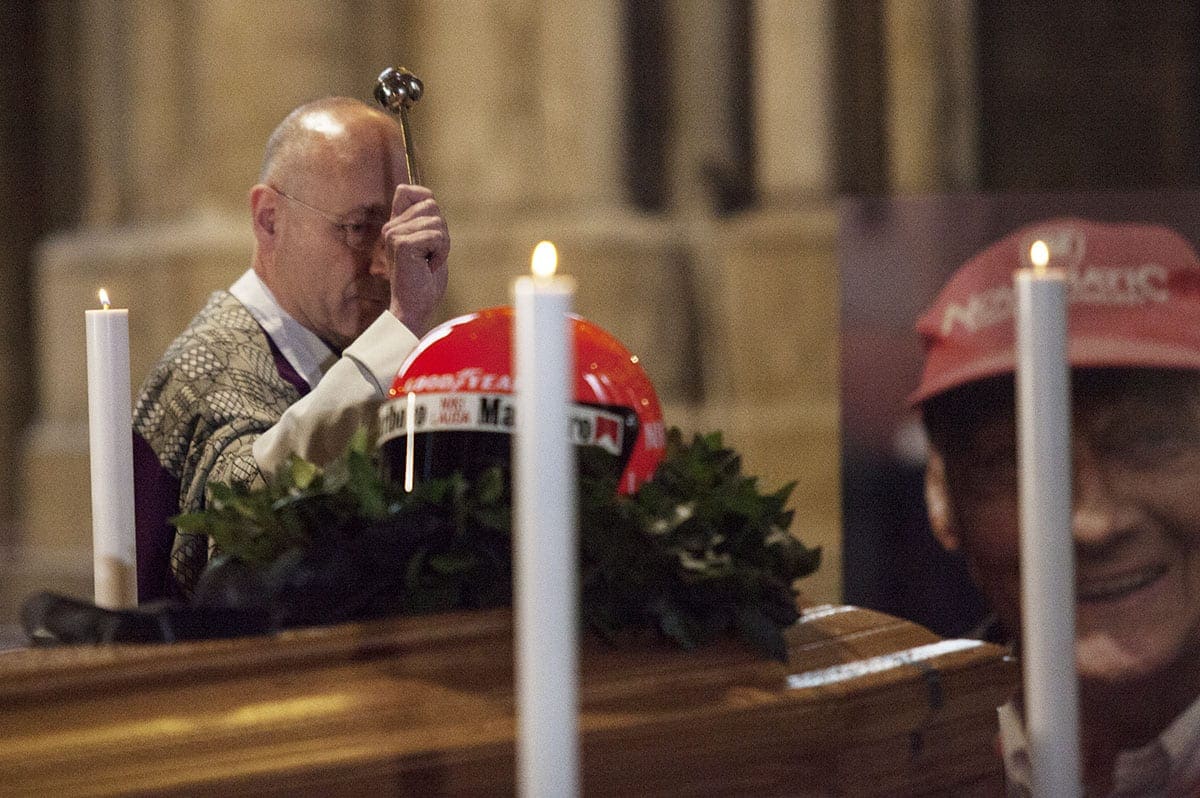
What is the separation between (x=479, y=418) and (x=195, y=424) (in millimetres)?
893

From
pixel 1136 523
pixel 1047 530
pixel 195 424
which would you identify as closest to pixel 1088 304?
pixel 1136 523

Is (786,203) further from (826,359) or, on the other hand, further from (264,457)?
(264,457)

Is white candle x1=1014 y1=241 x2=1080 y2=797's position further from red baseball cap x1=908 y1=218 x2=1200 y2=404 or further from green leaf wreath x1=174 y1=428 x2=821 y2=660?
red baseball cap x1=908 y1=218 x2=1200 y2=404

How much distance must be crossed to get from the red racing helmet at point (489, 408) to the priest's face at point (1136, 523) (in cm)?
163

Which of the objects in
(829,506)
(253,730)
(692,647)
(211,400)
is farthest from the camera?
(829,506)

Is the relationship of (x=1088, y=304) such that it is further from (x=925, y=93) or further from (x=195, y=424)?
(x=925, y=93)

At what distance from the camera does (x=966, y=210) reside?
3.30 meters

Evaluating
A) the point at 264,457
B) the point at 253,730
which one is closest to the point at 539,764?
the point at 253,730

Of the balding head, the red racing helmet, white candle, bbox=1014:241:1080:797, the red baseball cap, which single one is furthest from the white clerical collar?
white candle, bbox=1014:241:1080:797

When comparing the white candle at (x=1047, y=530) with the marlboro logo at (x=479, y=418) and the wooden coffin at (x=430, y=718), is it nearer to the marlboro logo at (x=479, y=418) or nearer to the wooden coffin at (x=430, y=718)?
the wooden coffin at (x=430, y=718)

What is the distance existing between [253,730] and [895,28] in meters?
5.47

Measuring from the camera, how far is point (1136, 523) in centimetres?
294

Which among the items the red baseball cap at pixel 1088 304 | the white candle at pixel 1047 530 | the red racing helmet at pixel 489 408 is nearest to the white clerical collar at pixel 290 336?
the red racing helmet at pixel 489 408

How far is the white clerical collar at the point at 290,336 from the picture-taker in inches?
93.3
